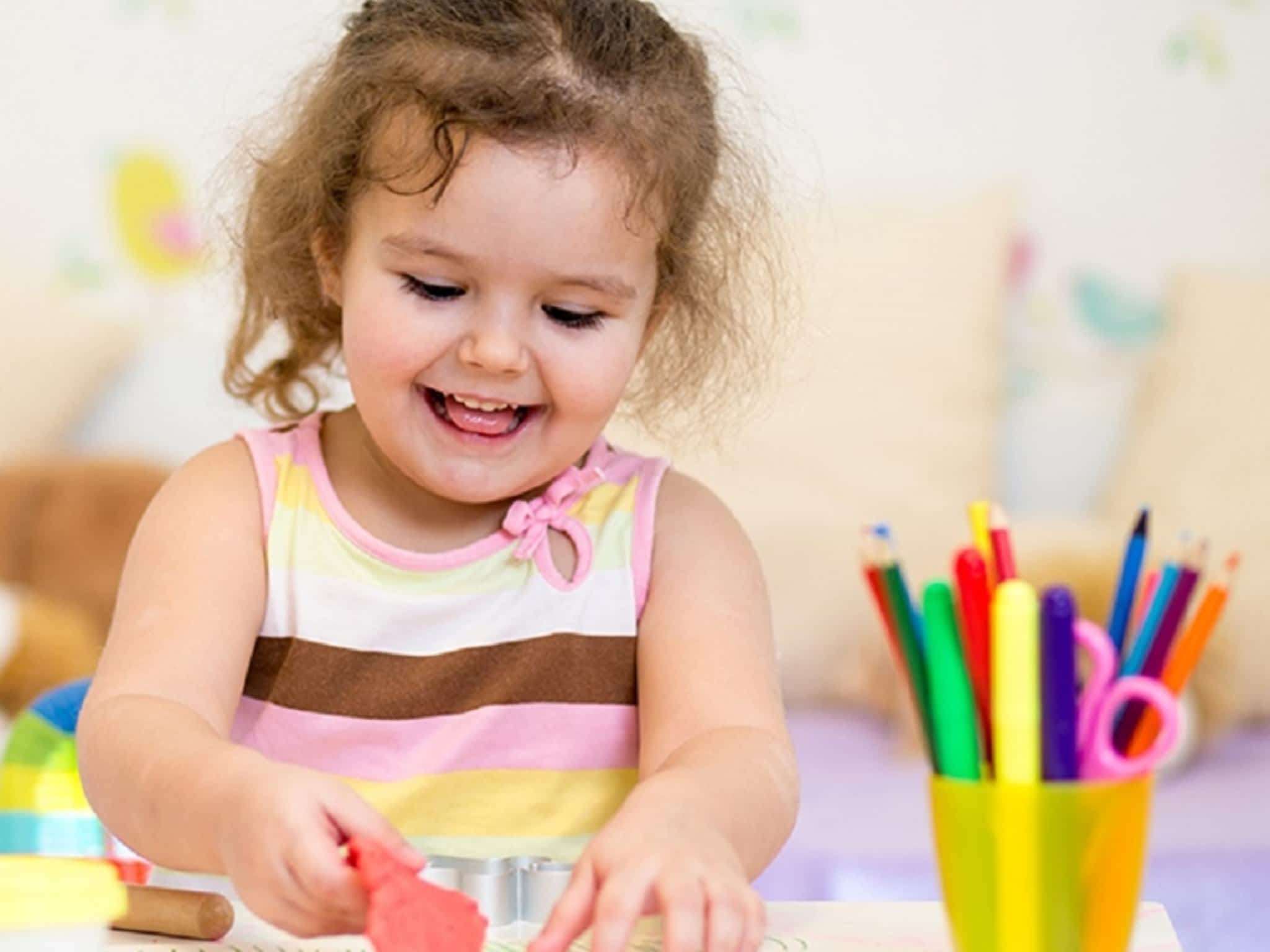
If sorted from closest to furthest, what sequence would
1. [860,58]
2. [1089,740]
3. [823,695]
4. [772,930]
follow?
[1089,740], [772,930], [823,695], [860,58]

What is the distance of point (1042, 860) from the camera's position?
474mm

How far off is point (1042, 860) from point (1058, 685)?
0.05 m

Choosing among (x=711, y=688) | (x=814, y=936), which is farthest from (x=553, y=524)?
(x=814, y=936)

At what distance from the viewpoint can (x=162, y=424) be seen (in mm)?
2027

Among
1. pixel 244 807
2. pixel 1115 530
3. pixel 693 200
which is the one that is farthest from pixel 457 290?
pixel 1115 530

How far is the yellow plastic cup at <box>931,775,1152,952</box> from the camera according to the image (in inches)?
18.5

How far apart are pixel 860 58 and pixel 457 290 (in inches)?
59.7

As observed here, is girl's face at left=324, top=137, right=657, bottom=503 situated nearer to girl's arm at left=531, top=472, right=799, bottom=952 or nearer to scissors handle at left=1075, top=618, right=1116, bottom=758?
girl's arm at left=531, top=472, right=799, bottom=952

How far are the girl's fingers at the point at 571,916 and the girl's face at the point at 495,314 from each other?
0.89 ft

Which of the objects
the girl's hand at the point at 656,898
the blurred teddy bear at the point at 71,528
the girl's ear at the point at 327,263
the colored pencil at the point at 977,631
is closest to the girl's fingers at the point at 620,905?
the girl's hand at the point at 656,898

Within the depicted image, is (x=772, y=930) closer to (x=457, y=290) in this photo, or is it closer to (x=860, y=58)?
(x=457, y=290)

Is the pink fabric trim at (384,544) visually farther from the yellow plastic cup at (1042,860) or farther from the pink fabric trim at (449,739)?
the yellow plastic cup at (1042,860)

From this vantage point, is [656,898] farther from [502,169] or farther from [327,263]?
[327,263]

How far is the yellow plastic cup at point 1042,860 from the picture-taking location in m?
0.47
